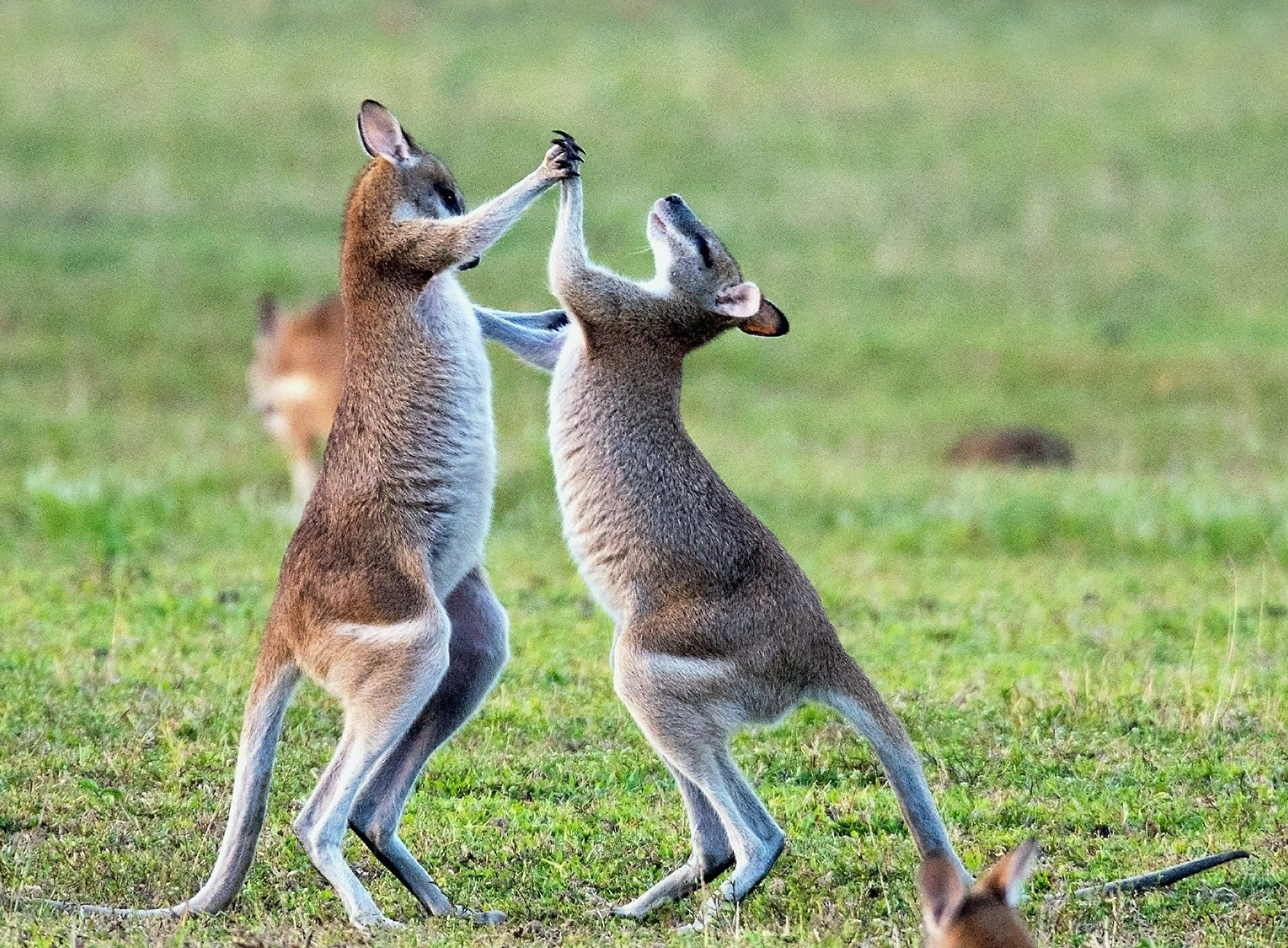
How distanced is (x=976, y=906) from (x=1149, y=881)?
4.11ft

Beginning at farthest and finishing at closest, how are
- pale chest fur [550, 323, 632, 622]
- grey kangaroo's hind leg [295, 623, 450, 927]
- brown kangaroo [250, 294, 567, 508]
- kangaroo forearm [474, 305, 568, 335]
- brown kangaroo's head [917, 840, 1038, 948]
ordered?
brown kangaroo [250, 294, 567, 508], kangaroo forearm [474, 305, 568, 335], pale chest fur [550, 323, 632, 622], grey kangaroo's hind leg [295, 623, 450, 927], brown kangaroo's head [917, 840, 1038, 948]

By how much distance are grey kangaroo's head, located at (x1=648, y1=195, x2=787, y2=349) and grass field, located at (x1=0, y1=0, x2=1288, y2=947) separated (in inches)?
55.4

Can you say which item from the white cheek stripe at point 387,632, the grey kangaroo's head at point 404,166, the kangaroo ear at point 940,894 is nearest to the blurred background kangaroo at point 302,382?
the grey kangaroo's head at point 404,166

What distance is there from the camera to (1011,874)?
3.83 m

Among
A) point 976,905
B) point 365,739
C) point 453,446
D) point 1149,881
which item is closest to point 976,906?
point 976,905

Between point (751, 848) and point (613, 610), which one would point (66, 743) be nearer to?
point (613, 610)

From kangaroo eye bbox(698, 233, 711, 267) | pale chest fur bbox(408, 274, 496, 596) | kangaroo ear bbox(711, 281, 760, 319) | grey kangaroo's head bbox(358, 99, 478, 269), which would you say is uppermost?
grey kangaroo's head bbox(358, 99, 478, 269)

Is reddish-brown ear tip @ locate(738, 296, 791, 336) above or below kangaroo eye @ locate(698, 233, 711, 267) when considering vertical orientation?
below

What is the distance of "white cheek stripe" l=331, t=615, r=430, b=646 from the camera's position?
15.7 ft

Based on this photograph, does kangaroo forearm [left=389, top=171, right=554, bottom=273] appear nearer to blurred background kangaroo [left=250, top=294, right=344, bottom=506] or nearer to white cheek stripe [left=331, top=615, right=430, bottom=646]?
white cheek stripe [left=331, top=615, right=430, bottom=646]

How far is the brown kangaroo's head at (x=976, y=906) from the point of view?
3.81m

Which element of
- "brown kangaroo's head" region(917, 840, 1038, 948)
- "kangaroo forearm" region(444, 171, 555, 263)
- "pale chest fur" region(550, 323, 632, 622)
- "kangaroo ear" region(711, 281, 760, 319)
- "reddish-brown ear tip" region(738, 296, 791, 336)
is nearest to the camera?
"brown kangaroo's head" region(917, 840, 1038, 948)

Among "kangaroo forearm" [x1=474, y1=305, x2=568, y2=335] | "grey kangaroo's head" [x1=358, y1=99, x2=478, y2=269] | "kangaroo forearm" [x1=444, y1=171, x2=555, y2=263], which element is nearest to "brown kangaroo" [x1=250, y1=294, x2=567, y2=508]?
"kangaroo forearm" [x1=474, y1=305, x2=568, y2=335]

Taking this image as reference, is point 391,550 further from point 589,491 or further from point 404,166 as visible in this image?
point 404,166
